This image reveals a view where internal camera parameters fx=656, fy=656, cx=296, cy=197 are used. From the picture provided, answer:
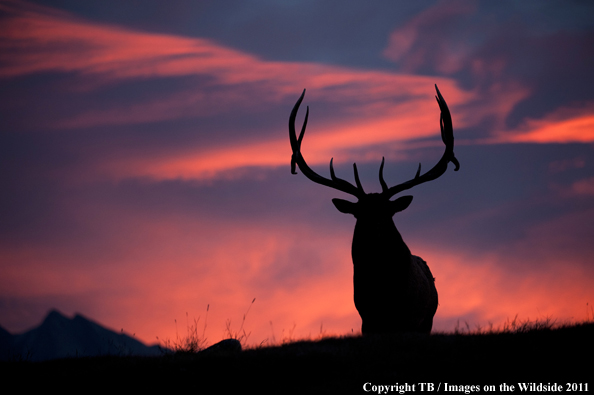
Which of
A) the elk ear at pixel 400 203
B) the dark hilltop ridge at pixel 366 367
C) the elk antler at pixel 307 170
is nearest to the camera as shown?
the dark hilltop ridge at pixel 366 367

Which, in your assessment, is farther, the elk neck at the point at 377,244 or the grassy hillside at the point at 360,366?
the elk neck at the point at 377,244

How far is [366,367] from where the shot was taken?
8258 millimetres

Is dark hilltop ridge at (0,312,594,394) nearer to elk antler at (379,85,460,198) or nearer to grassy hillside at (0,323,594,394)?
grassy hillside at (0,323,594,394)

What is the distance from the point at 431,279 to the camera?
13.7 metres

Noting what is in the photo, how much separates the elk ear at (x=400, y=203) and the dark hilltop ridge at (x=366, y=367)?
8.11ft

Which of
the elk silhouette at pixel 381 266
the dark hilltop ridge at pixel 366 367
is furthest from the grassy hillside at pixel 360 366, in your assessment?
the elk silhouette at pixel 381 266

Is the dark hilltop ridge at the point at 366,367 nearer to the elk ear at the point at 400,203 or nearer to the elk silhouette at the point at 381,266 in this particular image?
the elk silhouette at the point at 381,266

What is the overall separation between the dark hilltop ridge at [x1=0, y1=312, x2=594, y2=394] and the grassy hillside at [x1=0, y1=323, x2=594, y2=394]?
0.01 meters

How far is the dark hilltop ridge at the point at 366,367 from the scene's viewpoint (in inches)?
311

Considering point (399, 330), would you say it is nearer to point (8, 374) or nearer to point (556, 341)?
point (556, 341)

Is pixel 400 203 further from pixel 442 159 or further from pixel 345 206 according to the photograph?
pixel 442 159

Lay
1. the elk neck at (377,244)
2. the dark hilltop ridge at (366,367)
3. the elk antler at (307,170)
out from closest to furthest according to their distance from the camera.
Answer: the dark hilltop ridge at (366,367), the elk neck at (377,244), the elk antler at (307,170)

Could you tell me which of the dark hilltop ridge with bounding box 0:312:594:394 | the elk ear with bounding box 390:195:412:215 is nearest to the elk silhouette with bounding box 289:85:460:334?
the elk ear with bounding box 390:195:412:215

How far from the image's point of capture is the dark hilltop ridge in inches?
311
